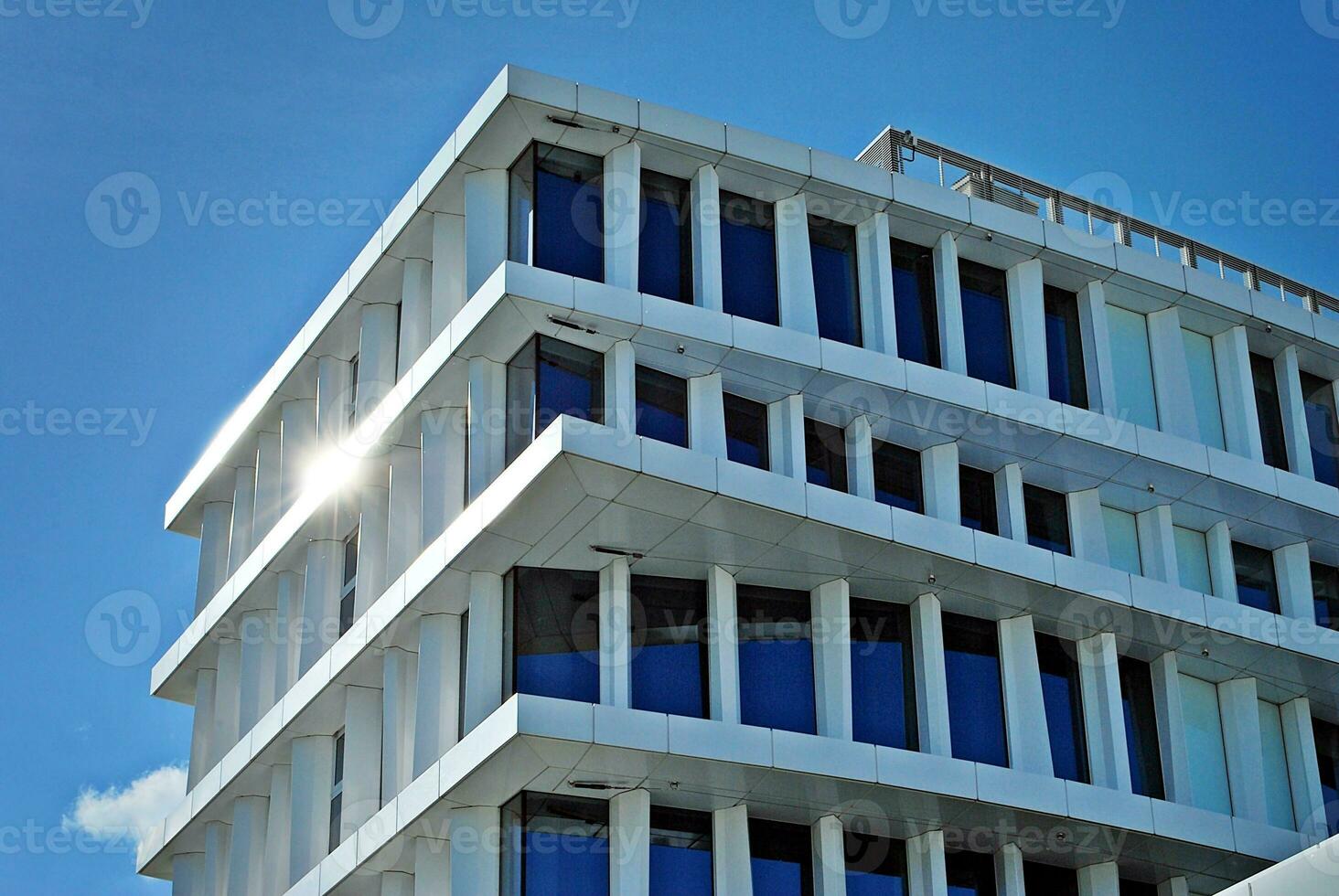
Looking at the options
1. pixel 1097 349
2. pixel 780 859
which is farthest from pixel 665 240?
pixel 780 859

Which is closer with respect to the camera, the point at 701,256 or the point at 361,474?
the point at 701,256

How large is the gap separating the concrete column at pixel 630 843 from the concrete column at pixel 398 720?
4.58 meters

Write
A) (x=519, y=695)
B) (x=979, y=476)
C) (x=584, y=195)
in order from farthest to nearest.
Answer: (x=979, y=476)
(x=584, y=195)
(x=519, y=695)

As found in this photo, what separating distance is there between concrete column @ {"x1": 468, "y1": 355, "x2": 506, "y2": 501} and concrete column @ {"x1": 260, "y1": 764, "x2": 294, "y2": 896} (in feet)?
29.2

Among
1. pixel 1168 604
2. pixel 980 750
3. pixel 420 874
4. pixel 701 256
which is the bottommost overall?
pixel 420 874

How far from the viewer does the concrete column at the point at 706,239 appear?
3319cm

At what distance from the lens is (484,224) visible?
112 feet

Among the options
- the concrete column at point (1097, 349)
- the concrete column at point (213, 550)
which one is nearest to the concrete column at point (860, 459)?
the concrete column at point (1097, 349)

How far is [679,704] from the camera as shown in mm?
31203

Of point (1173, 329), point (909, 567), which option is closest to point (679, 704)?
point (909, 567)

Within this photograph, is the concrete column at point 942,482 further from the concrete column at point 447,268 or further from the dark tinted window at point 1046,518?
the concrete column at point 447,268

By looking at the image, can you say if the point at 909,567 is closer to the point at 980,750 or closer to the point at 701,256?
the point at 980,750

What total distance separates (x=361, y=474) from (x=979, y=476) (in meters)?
11.6

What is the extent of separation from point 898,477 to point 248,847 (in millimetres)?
15572
